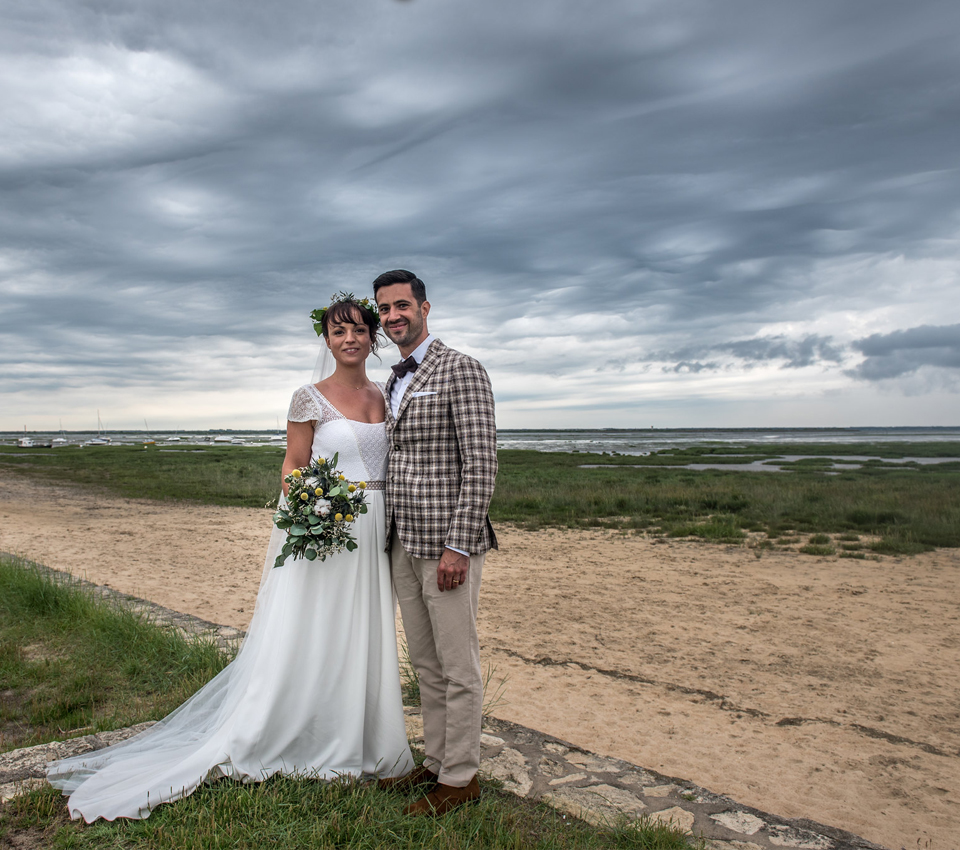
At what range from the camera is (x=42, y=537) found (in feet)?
39.0

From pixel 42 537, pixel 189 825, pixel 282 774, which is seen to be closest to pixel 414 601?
pixel 282 774

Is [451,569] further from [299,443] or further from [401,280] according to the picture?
[401,280]

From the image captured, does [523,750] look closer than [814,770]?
Yes

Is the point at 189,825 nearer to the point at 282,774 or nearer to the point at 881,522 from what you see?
the point at 282,774

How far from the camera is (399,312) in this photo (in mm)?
2750

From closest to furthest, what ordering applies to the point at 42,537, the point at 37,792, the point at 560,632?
the point at 37,792 → the point at 560,632 → the point at 42,537

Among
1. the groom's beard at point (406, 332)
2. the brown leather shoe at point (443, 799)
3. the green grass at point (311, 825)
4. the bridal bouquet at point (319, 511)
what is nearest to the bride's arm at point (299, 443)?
the bridal bouquet at point (319, 511)

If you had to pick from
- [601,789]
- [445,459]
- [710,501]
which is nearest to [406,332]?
[445,459]

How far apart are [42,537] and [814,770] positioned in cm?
1293

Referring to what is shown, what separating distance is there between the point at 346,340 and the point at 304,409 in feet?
1.24

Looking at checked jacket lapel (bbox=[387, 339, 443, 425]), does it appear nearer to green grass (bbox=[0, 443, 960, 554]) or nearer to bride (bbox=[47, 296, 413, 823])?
bride (bbox=[47, 296, 413, 823])

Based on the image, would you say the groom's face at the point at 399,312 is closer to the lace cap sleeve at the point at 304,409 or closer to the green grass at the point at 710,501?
the lace cap sleeve at the point at 304,409

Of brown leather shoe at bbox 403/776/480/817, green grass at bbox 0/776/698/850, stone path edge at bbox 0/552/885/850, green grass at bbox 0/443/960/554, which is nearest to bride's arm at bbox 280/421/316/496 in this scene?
green grass at bbox 0/776/698/850

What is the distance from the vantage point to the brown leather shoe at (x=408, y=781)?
2.79 m
